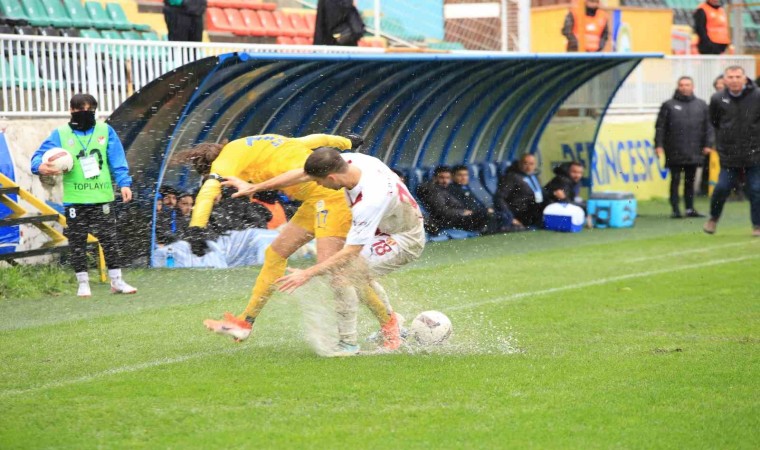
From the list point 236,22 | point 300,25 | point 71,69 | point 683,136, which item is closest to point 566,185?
point 683,136

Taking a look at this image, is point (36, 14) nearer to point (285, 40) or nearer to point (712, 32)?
point (285, 40)

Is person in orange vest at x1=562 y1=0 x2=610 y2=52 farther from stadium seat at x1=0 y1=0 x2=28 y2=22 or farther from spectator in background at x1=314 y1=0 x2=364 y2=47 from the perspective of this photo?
stadium seat at x1=0 y1=0 x2=28 y2=22

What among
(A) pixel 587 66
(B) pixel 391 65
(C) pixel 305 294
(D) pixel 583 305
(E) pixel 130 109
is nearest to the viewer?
(C) pixel 305 294

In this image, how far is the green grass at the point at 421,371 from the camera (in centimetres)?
581

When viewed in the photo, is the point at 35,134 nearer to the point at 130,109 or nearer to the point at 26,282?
the point at 130,109

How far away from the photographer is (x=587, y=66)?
58.1 ft

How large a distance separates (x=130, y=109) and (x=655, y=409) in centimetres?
839

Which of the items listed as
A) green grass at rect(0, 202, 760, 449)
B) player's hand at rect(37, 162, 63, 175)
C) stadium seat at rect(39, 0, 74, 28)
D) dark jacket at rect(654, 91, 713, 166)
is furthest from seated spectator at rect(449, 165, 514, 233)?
player's hand at rect(37, 162, 63, 175)

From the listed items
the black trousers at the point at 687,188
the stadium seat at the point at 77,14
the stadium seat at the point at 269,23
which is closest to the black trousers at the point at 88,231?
the stadium seat at the point at 77,14

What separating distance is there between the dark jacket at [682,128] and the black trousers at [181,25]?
762 centimetres

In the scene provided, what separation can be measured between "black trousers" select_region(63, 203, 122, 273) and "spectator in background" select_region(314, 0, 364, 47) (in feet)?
20.3

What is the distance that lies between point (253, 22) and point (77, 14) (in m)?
3.78

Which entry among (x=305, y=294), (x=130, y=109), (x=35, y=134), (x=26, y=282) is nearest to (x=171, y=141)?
(x=130, y=109)

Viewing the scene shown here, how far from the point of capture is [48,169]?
11.1 metres
